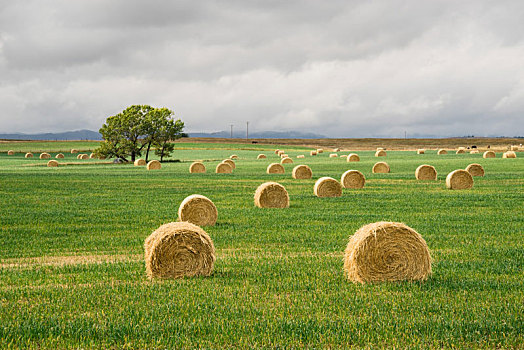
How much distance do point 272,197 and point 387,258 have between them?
43.5 feet

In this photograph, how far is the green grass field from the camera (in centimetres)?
835

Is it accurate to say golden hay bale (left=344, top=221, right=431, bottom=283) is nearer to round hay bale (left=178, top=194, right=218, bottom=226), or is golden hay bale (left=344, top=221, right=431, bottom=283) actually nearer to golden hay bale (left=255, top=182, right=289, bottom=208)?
round hay bale (left=178, top=194, right=218, bottom=226)

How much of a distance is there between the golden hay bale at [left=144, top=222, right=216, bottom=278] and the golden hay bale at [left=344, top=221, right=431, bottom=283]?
3031 millimetres

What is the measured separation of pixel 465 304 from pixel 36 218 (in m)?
16.8

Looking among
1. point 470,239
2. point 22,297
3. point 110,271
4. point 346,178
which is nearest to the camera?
point 22,297

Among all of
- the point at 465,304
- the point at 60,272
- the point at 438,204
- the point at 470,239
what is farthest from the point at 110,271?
the point at 438,204

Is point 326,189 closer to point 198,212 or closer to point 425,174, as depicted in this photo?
point 198,212

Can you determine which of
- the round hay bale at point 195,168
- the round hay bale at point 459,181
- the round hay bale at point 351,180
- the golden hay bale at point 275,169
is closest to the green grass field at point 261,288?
the round hay bale at point 459,181

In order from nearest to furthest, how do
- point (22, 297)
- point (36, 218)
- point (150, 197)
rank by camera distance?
point (22, 297), point (36, 218), point (150, 197)

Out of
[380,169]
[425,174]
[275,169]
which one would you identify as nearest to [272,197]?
[425,174]

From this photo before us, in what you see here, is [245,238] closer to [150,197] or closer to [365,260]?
[365,260]

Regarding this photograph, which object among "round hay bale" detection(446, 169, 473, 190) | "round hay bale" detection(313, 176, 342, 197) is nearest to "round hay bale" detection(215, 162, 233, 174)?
"round hay bale" detection(446, 169, 473, 190)

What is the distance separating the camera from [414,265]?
1142 centimetres

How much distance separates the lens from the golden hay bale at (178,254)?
11.8 metres
